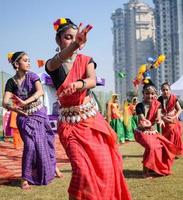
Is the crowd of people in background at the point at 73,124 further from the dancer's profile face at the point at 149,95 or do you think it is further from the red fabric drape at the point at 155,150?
the dancer's profile face at the point at 149,95

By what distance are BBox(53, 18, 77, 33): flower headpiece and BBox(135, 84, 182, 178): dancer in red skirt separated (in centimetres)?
306

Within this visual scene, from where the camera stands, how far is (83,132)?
3.23m

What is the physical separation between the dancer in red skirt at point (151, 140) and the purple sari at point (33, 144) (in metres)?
1.48

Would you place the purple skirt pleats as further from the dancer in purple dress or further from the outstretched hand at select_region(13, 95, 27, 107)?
the outstretched hand at select_region(13, 95, 27, 107)

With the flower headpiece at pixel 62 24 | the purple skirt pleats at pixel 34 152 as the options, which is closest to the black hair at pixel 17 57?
the purple skirt pleats at pixel 34 152

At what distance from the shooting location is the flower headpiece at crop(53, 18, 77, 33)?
3222mm

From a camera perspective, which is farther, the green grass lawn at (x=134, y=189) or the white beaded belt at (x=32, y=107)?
the white beaded belt at (x=32, y=107)

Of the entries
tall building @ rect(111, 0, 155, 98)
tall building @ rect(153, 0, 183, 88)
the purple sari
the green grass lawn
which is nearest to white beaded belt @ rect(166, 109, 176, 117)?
the green grass lawn

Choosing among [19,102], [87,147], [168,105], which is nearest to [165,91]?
[168,105]

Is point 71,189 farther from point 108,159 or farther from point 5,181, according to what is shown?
point 5,181

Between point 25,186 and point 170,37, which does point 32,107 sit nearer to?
point 25,186

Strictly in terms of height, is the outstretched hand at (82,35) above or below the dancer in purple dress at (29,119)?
above

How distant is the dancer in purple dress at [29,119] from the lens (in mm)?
5375

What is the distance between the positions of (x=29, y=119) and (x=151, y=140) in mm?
1874
